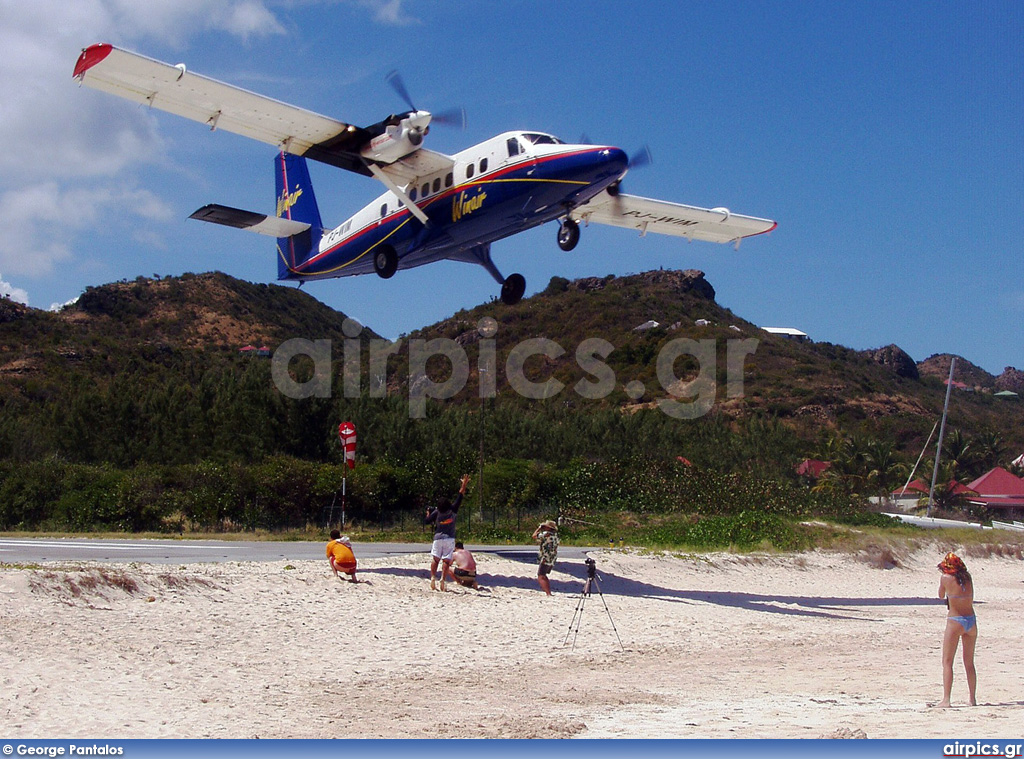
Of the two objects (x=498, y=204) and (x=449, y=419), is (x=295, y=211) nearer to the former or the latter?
(x=498, y=204)

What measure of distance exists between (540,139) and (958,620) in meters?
13.1

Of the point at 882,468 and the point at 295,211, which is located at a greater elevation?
the point at 295,211

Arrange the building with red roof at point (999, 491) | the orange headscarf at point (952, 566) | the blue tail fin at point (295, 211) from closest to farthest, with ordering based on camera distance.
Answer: the orange headscarf at point (952, 566)
the blue tail fin at point (295, 211)
the building with red roof at point (999, 491)

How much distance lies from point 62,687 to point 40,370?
76130 millimetres

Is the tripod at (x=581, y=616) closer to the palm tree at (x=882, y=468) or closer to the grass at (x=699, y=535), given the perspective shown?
the grass at (x=699, y=535)

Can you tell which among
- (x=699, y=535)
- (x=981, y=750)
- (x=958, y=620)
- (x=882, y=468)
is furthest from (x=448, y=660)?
(x=882, y=468)

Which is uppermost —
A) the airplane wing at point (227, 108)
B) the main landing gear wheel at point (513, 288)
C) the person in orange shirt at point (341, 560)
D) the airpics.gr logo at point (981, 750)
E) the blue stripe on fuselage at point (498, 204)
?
the airplane wing at point (227, 108)

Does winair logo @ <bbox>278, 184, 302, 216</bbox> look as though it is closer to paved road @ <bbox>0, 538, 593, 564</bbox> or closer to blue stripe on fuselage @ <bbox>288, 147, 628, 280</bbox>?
blue stripe on fuselage @ <bbox>288, 147, 628, 280</bbox>

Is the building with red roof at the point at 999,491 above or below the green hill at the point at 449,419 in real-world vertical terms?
below

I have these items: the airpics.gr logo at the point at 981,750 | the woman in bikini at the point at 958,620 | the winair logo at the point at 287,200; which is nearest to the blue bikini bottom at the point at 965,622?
the woman in bikini at the point at 958,620

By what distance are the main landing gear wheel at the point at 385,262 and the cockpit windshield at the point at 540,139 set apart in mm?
4900

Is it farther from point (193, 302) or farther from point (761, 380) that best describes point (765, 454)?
point (193, 302)

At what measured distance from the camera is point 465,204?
69.8 feet

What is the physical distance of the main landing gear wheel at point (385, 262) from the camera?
23812 mm
